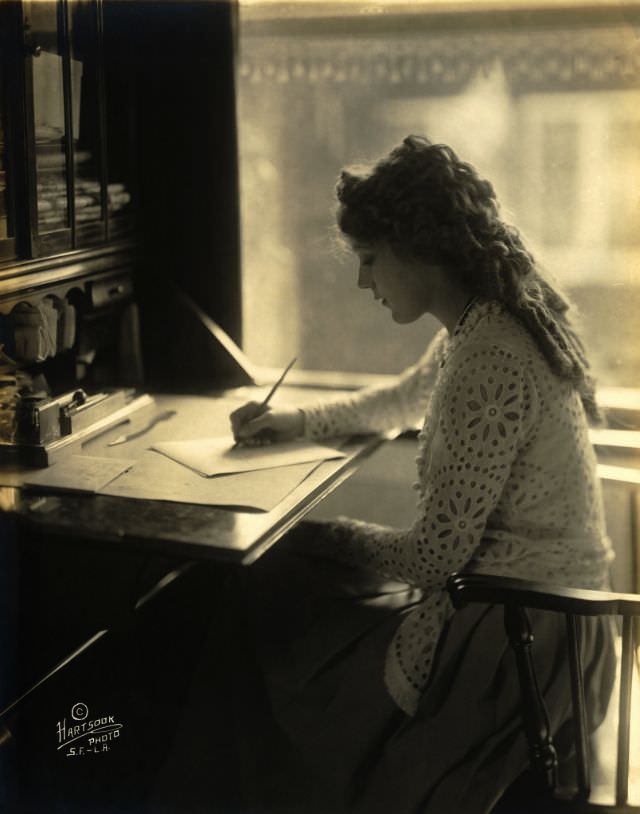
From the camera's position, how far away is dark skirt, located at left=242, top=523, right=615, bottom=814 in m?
1.37

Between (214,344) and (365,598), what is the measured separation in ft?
2.72

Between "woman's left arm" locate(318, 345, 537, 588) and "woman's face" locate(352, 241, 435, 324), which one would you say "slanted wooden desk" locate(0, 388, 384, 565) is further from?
"woman's face" locate(352, 241, 435, 324)

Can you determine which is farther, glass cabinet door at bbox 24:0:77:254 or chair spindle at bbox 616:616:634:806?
glass cabinet door at bbox 24:0:77:254

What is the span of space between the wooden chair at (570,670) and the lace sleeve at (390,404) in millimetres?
692

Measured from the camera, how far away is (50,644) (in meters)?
1.74

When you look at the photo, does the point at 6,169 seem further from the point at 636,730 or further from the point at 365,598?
the point at 636,730

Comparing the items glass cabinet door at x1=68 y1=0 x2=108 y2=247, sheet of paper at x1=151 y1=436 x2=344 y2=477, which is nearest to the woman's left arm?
sheet of paper at x1=151 y1=436 x2=344 y2=477

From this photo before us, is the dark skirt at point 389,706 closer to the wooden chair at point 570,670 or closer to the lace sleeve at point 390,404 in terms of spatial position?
the wooden chair at point 570,670

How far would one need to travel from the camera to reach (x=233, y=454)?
1.73 m

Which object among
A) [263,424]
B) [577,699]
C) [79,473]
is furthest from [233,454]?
[577,699]

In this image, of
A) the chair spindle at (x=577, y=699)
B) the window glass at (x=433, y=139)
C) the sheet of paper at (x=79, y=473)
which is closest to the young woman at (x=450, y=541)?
the chair spindle at (x=577, y=699)

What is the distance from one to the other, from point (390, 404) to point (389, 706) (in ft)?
Result: 2.25

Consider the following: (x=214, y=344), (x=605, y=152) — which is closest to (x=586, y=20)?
(x=605, y=152)

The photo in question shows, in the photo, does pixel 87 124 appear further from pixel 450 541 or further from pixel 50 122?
pixel 450 541
